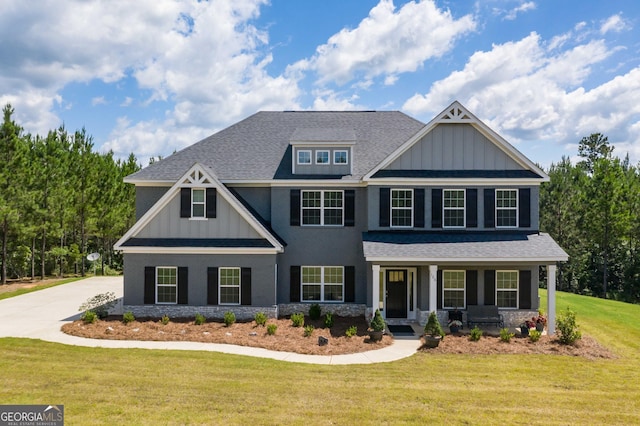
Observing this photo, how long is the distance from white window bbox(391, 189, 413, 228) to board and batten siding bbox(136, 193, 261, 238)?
7213 millimetres

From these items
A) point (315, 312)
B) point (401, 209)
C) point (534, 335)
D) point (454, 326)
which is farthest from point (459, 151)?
point (315, 312)

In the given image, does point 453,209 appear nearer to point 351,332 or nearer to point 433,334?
point 433,334

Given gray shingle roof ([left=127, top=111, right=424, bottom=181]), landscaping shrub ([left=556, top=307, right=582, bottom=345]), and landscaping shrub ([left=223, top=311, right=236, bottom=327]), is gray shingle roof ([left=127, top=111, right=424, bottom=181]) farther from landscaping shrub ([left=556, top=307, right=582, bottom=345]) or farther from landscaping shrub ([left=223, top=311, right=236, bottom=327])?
landscaping shrub ([left=556, top=307, right=582, bottom=345])

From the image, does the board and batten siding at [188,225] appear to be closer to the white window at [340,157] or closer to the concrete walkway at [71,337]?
the concrete walkway at [71,337]

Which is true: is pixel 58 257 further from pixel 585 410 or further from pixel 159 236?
pixel 585 410

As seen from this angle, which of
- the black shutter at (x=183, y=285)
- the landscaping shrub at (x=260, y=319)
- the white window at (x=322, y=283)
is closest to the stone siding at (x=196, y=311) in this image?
the black shutter at (x=183, y=285)

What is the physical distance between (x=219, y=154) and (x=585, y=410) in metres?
18.8

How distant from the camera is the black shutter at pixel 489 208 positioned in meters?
19.5

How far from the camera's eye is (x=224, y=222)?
19.1m

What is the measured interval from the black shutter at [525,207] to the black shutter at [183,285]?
632 inches

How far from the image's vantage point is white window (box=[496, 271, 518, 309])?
19109mm

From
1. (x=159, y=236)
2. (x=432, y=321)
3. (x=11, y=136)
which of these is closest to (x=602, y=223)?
(x=432, y=321)

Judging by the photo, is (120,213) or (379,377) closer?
(379,377)

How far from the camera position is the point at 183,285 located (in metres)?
19.1
